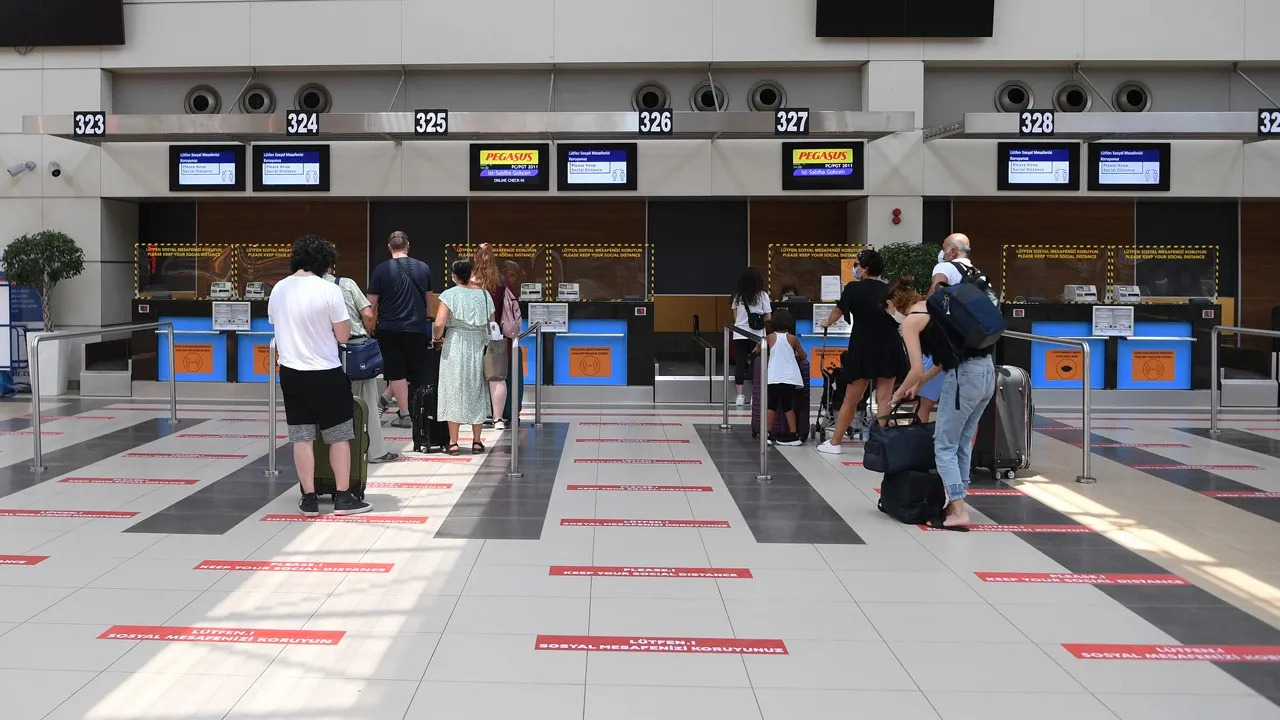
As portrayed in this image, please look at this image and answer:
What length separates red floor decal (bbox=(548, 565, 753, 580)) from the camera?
5074 mm

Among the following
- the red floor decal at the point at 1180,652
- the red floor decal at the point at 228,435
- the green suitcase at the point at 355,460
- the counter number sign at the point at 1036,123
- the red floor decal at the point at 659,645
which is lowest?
the red floor decal at the point at 1180,652

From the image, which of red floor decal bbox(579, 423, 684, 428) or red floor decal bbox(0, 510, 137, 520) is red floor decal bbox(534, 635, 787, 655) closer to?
red floor decal bbox(0, 510, 137, 520)

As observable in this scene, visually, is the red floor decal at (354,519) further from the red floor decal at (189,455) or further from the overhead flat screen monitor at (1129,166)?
the overhead flat screen monitor at (1129,166)

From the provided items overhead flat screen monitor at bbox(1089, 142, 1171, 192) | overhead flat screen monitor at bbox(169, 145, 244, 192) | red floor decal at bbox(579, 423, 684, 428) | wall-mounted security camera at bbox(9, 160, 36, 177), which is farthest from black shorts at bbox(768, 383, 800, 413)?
wall-mounted security camera at bbox(9, 160, 36, 177)

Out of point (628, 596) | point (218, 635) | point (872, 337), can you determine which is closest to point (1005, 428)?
point (872, 337)

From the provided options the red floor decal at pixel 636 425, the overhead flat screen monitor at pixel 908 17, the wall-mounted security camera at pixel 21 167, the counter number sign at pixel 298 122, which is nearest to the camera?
the red floor decal at pixel 636 425

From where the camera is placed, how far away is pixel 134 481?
7.37 metres

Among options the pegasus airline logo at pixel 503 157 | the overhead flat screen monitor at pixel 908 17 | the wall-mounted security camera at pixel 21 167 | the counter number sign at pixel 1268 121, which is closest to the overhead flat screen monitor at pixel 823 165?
the overhead flat screen monitor at pixel 908 17

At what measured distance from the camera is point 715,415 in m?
11.6

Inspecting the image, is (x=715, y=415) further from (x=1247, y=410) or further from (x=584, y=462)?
(x=1247, y=410)

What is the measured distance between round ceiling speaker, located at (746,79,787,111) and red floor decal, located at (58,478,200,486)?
9.12 meters

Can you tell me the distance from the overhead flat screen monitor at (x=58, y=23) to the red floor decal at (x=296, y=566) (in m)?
10.7

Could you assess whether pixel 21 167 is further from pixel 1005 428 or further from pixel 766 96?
pixel 1005 428

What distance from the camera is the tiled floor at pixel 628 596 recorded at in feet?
11.8
